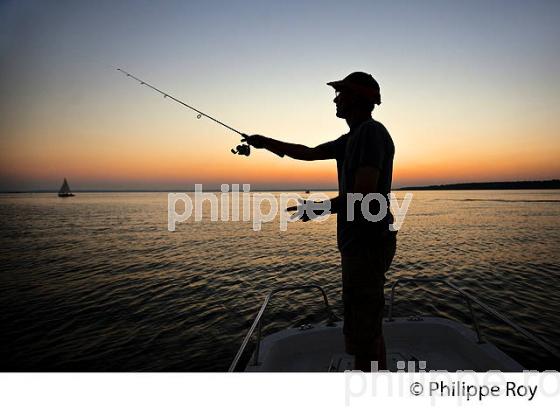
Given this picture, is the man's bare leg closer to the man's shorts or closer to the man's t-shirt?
the man's shorts

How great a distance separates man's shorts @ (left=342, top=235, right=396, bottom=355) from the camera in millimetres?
2371

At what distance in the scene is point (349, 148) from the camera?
230 cm

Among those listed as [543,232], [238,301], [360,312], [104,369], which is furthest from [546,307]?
[543,232]

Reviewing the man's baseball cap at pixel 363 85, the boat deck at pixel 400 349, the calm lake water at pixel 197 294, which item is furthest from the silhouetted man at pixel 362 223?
the calm lake water at pixel 197 294

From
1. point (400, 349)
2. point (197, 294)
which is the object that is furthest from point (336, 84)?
point (197, 294)

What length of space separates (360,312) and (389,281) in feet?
40.9

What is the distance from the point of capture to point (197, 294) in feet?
40.9

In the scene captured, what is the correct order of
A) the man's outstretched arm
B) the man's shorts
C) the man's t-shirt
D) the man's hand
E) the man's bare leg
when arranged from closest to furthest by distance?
the man's t-shirt → the man's shorts → the man's bare leg → the man's outstretched arm → the man's hand

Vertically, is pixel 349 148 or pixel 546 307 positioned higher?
pixel 349 148

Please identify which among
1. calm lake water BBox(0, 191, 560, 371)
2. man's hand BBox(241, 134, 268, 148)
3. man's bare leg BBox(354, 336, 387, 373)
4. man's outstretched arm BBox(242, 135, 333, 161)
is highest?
man's hand BBox(241, 134, 268, 148)

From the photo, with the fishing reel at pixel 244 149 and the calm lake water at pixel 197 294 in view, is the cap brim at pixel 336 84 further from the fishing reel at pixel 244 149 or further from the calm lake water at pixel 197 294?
the calm lake water at pixel 197 294

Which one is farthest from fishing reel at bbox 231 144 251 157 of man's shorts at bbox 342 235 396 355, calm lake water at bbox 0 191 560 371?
calm lake water at bbox 0 191 560 371
